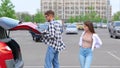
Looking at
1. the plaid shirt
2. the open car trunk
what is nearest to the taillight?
the open car trunk

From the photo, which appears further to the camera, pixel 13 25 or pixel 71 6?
pixel 71 6

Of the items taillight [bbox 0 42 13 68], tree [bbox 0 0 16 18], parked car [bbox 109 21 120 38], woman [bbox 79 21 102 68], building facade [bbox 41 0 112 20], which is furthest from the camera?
building facade [bbox 41 0 112 20]

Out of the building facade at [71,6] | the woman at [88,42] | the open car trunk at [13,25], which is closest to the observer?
the open car trunk at [13,25]

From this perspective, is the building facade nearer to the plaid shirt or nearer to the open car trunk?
the plaid shirt

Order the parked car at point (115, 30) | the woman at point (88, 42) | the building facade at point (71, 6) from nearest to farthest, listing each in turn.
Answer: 1. the woman at point (88, 42)
2. the parked car at point (115, 30)
3. the building facade at point (71, 6)

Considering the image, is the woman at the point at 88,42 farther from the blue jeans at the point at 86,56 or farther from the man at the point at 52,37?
the man at the point at 52,37

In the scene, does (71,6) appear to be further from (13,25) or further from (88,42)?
(13,25)

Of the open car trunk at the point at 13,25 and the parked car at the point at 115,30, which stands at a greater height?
the open car trunk at the point at 13,25

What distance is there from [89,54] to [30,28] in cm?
287

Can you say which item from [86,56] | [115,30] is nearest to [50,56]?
[86,56]

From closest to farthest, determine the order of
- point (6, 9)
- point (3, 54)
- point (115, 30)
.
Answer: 1. point (3, 54)
2. point (115, 30)
3. point (6, 9)

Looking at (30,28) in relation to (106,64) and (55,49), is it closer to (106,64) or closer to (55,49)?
(55,49)

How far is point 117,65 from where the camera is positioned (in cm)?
1496

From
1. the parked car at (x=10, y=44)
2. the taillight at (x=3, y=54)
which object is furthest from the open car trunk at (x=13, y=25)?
the taillight at (x=3, y=54)
